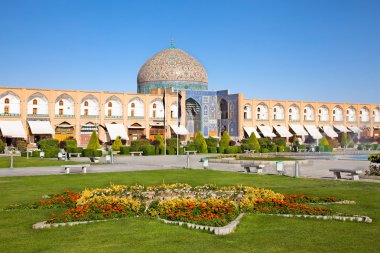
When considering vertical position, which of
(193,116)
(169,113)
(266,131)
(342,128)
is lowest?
(266,131)

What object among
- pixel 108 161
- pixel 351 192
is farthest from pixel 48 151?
pixel 351 192

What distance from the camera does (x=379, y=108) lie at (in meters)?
70.8

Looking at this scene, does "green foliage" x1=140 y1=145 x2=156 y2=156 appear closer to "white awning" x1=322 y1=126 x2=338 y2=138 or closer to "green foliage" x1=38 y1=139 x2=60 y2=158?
"green foliage" x1=38 y1=139 x2=60 y2=158

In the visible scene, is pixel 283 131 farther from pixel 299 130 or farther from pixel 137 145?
pixel 137 145

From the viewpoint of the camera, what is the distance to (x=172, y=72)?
61.2 m

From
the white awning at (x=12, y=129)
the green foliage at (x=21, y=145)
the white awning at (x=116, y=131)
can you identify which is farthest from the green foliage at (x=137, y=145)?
the white awning at (x=12, y=129)

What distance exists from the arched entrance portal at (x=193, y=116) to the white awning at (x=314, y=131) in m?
14.5

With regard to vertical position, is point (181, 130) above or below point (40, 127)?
below

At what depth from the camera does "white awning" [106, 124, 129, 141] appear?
5081 centimetres

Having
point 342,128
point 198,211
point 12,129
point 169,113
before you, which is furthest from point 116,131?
point 198,211

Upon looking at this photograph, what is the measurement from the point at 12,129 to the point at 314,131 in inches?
1447

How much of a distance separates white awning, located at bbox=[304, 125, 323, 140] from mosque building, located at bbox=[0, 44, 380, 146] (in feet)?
0.42

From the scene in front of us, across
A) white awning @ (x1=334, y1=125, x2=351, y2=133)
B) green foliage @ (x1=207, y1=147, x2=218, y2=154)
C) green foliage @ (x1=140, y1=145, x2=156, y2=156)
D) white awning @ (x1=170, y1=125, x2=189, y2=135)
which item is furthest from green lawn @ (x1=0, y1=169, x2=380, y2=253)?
white awning @ (x1=334, y1=125, x2=351, y2=133)

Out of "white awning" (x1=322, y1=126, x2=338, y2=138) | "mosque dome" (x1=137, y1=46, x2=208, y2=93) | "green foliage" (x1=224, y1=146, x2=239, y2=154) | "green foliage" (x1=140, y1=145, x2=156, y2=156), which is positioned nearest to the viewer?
"green foliage" (x1=140, y1=145, x2=156, y2=156)
